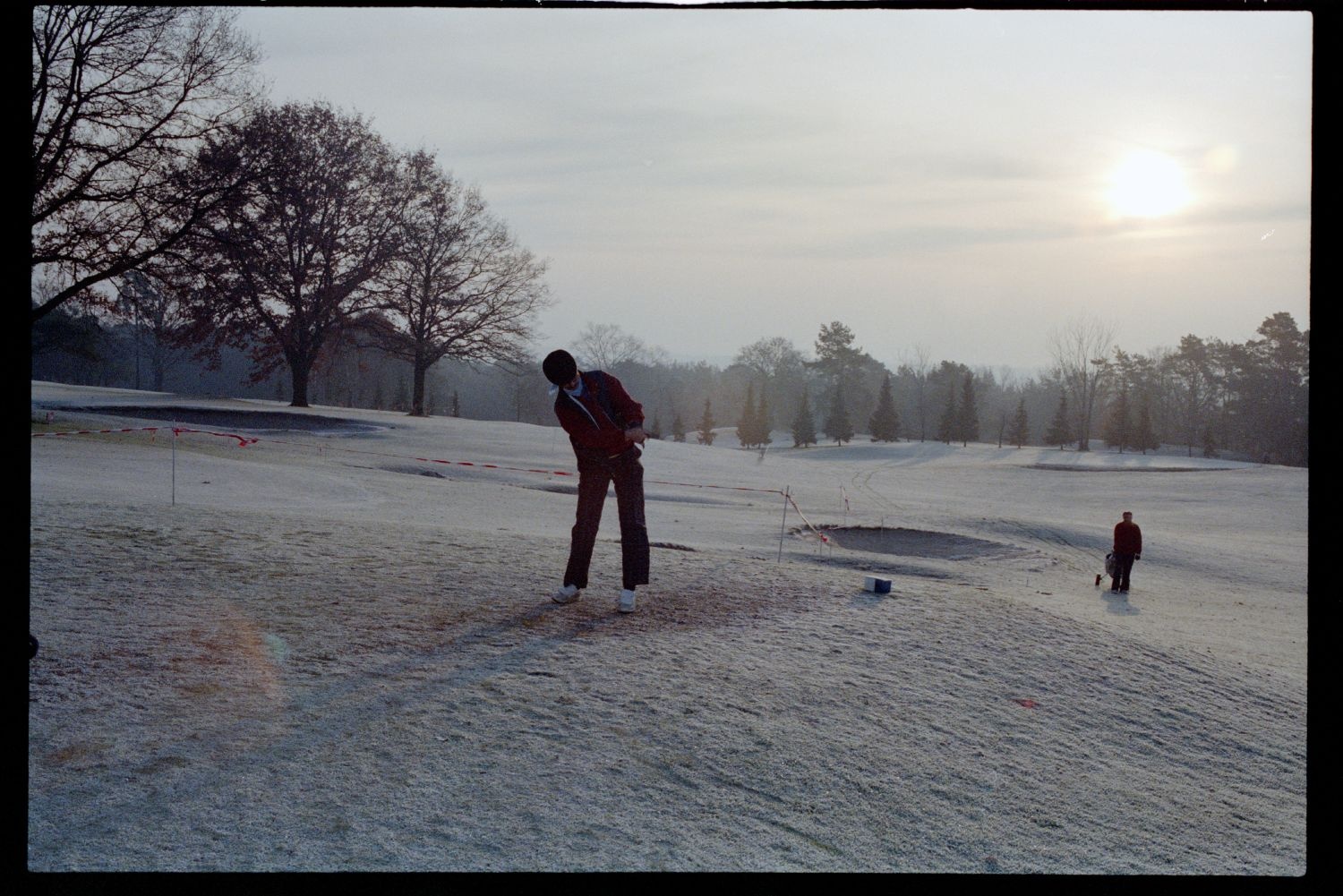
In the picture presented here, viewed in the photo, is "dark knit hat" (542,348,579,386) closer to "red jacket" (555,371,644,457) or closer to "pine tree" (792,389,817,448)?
"red jacket" (555,371,644,457)

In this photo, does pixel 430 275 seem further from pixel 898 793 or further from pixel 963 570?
pixel 898 793

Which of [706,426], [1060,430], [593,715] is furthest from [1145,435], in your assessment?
[593,715]

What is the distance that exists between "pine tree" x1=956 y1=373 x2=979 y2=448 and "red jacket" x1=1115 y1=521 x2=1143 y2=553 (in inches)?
1336

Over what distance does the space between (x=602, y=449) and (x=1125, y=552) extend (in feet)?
34.4

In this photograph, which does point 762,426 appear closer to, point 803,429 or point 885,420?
point 803,429

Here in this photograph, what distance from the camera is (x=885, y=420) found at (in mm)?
49750

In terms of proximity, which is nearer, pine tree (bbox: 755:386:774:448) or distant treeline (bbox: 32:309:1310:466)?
distant treeline (bbox: 32:309:1310:466)

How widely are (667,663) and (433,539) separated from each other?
4.69 m

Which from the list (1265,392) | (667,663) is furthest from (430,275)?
(1265,392)

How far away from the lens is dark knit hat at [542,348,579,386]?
240 inches

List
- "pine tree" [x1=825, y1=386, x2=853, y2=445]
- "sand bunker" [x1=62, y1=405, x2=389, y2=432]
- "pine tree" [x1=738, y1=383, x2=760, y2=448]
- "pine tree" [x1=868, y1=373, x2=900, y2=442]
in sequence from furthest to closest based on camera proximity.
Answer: "pine tree" [x1=868, y1=373, x2=900, y2=442]
"pine tree" [x1=738, y1=383, x2=760, y2=448]
"pine tree" [x1=825, y1=386, x2=853, y2=445]
"sand bunker" [x1=62, y1=405, x2=389, y2=432]

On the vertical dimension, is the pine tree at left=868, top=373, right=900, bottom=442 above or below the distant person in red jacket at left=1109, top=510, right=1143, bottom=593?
above

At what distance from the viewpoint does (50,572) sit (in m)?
6.66

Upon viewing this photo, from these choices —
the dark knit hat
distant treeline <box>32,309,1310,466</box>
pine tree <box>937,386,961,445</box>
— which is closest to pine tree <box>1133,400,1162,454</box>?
distant treeline <box>32,309,1310,466</box>
